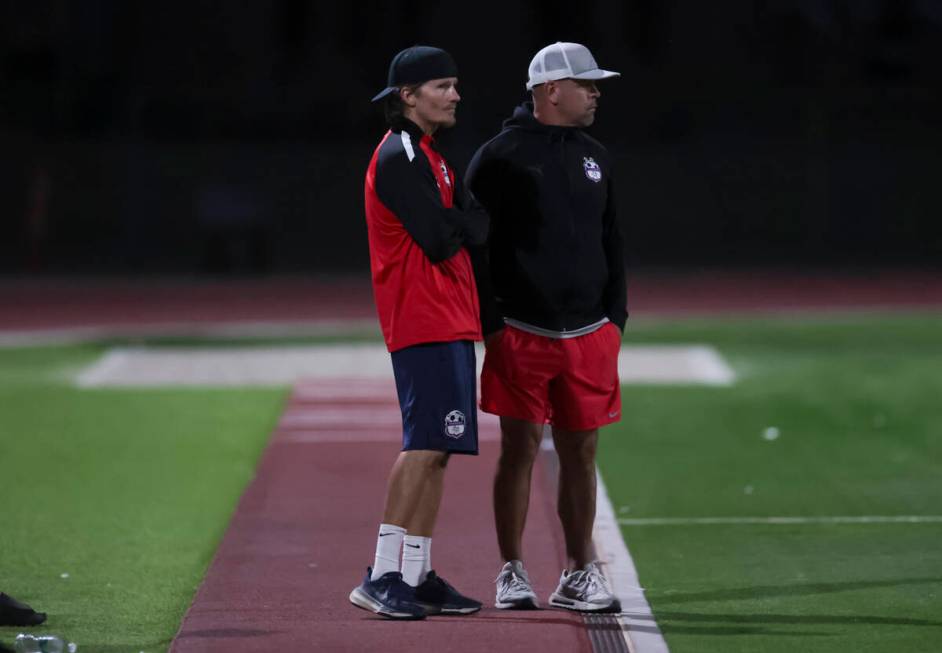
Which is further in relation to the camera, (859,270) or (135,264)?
(135,264)

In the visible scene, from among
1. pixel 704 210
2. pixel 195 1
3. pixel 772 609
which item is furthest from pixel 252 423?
pixel 195 1

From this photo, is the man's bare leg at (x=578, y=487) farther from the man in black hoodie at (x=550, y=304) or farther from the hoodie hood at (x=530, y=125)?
the hoodie hood at (x=530, y=125)

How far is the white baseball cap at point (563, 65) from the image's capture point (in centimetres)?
639

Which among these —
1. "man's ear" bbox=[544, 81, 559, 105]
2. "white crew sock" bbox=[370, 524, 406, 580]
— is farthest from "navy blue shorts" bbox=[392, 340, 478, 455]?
"man's ear" bbox=[544, 81, 559, 105]

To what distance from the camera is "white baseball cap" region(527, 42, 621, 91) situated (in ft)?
21.0

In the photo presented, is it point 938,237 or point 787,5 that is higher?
point 787,5

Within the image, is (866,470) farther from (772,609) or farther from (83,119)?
(83,119)

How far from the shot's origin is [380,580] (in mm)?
6180

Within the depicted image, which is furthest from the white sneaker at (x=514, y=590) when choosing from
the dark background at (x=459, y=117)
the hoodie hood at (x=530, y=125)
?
the dark background at (x=459, y=117)

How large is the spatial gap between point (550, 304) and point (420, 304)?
64 centimetres

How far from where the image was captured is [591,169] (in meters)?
6.48

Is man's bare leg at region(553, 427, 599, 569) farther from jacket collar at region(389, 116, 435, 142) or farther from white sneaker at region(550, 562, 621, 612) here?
jacket collar at region(389, 116, 435, 142)

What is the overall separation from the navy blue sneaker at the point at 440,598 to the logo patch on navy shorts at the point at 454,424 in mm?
570

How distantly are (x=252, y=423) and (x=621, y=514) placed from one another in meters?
4.25
